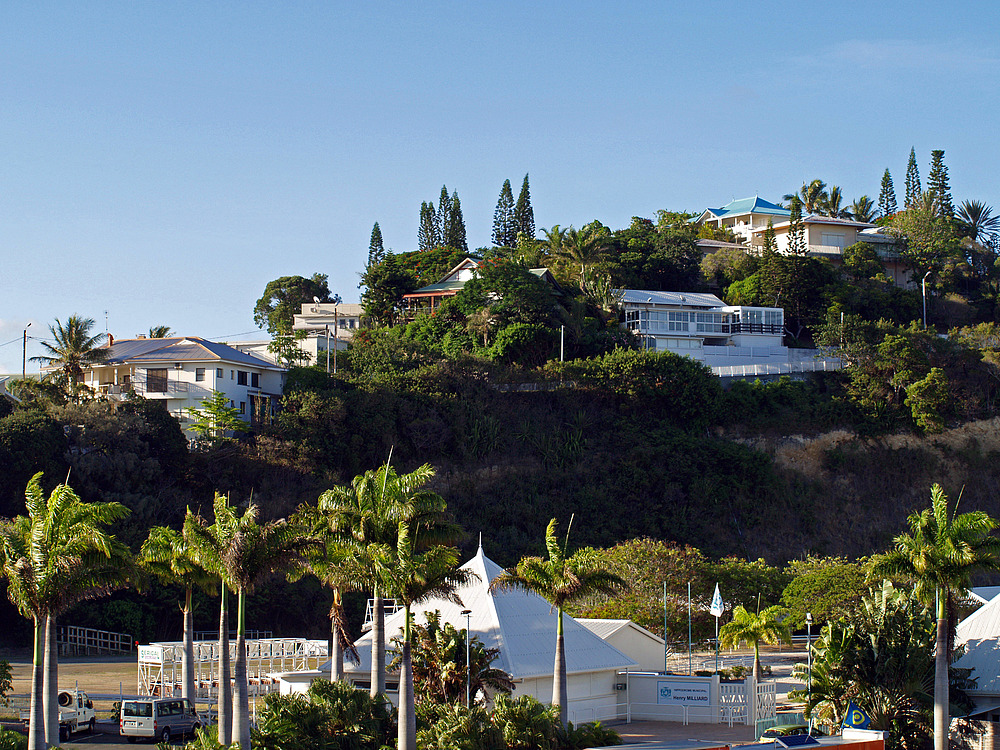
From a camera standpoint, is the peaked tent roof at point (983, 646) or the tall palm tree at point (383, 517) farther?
the peaked tent roof at point (983, 646)

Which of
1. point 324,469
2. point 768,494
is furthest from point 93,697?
point 768,494

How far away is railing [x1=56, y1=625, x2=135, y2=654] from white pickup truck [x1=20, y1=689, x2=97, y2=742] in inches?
736

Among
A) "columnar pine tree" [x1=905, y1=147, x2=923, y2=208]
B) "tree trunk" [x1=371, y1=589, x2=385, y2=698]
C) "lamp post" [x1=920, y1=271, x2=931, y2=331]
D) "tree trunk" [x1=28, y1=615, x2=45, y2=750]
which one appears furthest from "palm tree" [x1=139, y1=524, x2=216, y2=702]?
"columnar pine tree" [x1=905, y1=147, x2=923, y2=208]

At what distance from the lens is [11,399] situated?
59031mm

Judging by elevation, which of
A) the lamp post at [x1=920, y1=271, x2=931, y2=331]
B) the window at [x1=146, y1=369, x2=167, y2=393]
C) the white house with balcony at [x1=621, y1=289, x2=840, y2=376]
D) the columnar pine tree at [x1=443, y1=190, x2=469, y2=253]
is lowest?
the window at [x1=146, y1=369, x2=167, y2=393]

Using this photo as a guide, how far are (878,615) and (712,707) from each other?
643 cm

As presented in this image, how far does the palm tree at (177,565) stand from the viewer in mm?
26378

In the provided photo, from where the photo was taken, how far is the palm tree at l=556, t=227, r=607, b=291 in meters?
78.9

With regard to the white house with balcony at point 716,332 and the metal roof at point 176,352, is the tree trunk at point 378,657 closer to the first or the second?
the metal roof at point 176,352

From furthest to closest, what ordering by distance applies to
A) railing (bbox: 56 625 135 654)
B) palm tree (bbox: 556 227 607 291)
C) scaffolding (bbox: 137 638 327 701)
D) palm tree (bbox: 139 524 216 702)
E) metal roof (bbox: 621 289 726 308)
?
1. palm tree (bbox: 556 227 607 291)
2. metal roof (bbox: 621 289 726 308)
3. railing (bbox: 56 625 135 654)
4. scaffolding (bbox: 137 638 327 701)
5. palm tree (bbox: 139 524 216 702)

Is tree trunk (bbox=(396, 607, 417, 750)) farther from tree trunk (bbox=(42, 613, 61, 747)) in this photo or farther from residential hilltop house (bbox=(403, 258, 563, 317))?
residential hilltop house (bbox=(403, 258, 563, 317))

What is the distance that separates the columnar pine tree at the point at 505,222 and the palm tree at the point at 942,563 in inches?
3139

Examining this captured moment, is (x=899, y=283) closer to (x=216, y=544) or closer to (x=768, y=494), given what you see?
(x=768, y=494)

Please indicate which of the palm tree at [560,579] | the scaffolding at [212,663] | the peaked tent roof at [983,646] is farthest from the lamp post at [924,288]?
the palm tree at [560,579]
